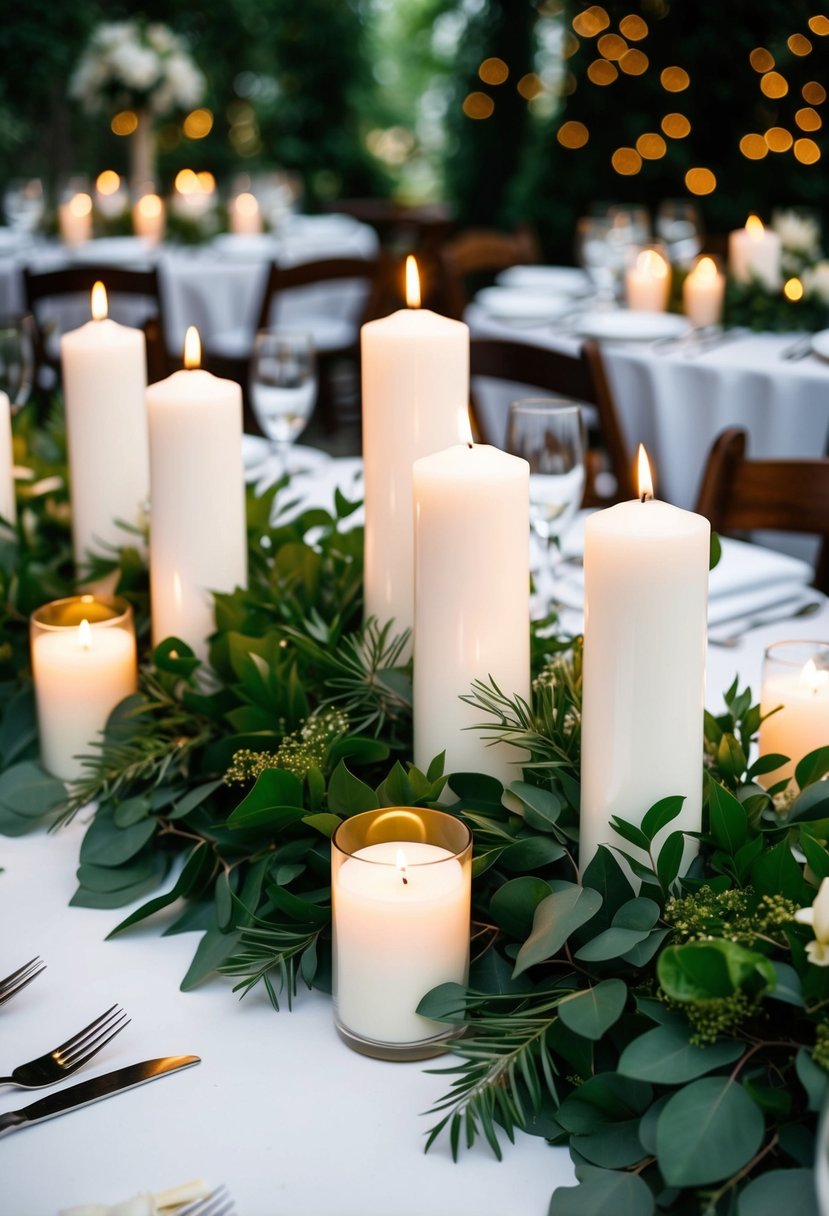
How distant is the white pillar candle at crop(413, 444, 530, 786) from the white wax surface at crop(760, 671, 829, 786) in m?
0.19

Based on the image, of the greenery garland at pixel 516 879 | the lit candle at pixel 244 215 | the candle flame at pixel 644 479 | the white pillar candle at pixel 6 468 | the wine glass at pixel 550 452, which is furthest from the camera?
the lit candle at pixel 244 215

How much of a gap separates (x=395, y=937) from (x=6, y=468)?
69 centimetres

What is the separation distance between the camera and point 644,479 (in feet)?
2.31

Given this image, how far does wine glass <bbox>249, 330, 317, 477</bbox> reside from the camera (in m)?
1.83

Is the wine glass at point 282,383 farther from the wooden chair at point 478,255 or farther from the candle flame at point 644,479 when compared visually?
the wooden chair at point 478,255

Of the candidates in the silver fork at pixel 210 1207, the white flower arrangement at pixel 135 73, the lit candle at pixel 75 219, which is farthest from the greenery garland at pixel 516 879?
the white flower arrangement at pixel 135 73

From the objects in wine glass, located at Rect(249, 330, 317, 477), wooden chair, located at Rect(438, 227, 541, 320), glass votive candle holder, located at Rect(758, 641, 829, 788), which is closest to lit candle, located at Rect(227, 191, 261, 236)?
wooden chair, located at Rect(438, 227, 541, 320)

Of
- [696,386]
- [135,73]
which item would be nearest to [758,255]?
[696,386]

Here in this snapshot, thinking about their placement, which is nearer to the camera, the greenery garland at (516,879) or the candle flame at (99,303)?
the greenery garland at (516,879)

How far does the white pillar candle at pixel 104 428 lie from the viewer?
1.12 m

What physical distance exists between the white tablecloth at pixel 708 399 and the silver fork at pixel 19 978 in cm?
204

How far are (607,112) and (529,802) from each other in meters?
5.46

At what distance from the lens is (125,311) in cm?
439

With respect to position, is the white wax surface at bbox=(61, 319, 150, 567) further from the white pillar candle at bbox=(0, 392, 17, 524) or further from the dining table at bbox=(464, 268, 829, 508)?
the dining table at bbox=(464, 268, 829, 508)
